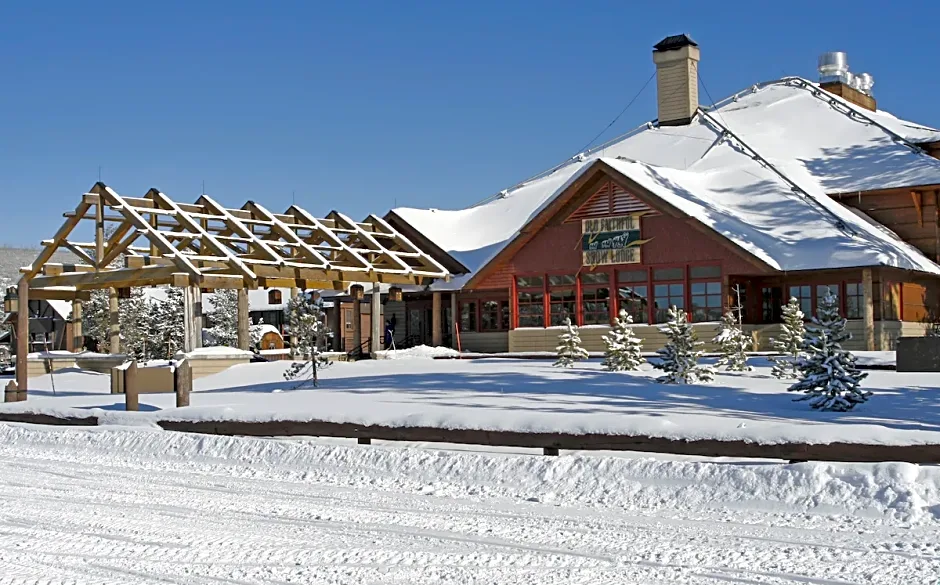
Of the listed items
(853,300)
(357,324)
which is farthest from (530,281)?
(853,300)

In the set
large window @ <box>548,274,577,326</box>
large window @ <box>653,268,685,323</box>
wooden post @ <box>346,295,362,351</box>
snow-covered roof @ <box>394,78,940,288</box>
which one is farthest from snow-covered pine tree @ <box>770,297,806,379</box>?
wooden post @ <box>346,295,362,351</box>

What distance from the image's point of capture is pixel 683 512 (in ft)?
31.1

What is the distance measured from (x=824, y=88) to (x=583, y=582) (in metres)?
38.3

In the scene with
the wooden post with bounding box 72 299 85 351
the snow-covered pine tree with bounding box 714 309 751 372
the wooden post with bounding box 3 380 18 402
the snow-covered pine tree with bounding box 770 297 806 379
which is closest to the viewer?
the wooden post with bounding box 3 380 18 402

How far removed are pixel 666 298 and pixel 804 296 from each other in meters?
3.82

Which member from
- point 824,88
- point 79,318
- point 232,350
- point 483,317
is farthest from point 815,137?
point 79,318

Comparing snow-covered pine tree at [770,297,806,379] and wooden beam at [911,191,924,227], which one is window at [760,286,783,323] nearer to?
wooden beam at [911,191,924,227]

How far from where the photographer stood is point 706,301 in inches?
1206

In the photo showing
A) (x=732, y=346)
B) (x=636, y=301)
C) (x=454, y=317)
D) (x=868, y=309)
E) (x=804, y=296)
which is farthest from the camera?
(x=454, y=317)

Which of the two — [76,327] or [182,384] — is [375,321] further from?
[182,384]

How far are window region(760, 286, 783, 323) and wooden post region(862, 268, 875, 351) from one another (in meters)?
3.12

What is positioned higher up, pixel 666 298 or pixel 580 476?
pixel 666 298

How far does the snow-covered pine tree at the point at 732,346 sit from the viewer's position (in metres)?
22.8

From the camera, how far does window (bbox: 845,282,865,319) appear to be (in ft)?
96.8
